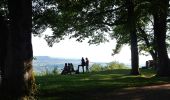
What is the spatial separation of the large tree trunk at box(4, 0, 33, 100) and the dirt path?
3423mm

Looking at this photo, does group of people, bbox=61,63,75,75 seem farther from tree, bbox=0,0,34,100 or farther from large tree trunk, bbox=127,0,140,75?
tree, bbox=0,0,34,100

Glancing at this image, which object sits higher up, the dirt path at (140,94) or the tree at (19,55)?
the tree at (19,55)

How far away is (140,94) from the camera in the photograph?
19.5 meters

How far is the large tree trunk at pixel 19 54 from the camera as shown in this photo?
17.3 metres

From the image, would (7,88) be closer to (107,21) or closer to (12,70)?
(12,70)

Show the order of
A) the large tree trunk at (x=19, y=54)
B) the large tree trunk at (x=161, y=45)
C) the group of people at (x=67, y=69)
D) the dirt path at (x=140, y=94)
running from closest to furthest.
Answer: the large tree trunk at (x=19, y=54) → the dirt path at (x=140, y=94) → the large tree trunk at (x=161, y=45) → the group of people at (x=67, y=69)

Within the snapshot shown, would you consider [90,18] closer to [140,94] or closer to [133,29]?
[133,29]

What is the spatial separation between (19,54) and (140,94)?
585 centimetres

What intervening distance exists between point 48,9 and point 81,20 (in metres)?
9.96

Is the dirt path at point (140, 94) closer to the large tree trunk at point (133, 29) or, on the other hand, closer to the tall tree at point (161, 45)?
the large tree trunk at point (133, 29)

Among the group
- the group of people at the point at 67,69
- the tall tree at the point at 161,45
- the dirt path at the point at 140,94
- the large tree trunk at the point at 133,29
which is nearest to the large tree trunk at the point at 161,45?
the tall tree at the point at 161,45

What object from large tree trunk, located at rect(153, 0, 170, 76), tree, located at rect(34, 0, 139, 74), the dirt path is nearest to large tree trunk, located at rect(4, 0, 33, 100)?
the dirt path

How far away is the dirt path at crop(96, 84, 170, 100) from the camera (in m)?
18.4

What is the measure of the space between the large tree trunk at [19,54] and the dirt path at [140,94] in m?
3.42
